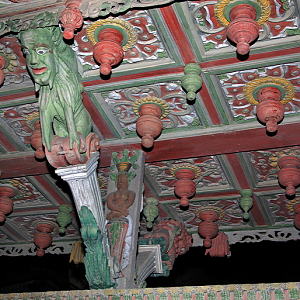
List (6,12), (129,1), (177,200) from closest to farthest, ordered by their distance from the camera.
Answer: (129,1), (6,12), (177,200)

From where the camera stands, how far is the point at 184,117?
15.3 feet

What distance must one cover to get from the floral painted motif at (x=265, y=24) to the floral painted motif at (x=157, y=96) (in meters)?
0.59

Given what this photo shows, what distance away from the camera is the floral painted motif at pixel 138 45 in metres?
3.83

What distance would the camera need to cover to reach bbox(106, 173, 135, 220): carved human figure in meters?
4.61

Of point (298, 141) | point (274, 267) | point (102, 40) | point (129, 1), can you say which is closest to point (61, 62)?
point (102, 40)

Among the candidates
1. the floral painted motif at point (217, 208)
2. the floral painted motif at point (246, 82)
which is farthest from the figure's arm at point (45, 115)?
the floral painted motif at point (217, 208)

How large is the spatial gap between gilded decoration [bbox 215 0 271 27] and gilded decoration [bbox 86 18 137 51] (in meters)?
0.61

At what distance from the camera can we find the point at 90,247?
4.13 metres

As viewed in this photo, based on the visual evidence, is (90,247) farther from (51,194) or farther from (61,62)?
(51,194)

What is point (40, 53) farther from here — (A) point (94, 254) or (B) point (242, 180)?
(B) point (242, 180)

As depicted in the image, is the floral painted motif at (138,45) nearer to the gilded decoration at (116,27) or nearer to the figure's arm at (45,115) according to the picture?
the gilded decoration at (116,27)

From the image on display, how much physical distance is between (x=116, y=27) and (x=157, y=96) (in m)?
0.79

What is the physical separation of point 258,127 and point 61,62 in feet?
A: 5.77

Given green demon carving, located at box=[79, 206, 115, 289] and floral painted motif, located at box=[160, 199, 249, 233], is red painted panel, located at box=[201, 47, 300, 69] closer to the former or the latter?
green demon carving, located at box=[79, 206, 115, 289]
